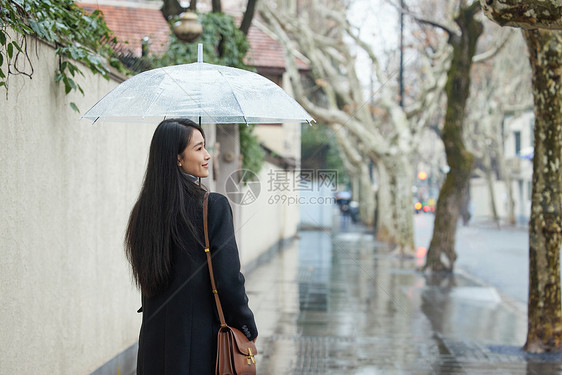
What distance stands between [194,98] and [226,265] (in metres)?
1.45

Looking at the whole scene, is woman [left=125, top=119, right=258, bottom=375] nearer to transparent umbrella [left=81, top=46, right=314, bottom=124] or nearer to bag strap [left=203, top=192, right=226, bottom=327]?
bag strap [left=203, top=192, right=226, bottom=327]

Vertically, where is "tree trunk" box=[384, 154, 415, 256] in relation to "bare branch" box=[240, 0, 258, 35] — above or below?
below

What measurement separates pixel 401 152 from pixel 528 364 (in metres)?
14.5

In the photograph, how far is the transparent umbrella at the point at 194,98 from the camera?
453cm

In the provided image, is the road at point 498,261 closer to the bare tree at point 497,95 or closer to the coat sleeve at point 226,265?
the bare tree at point 497,95

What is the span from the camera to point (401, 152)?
21484mm

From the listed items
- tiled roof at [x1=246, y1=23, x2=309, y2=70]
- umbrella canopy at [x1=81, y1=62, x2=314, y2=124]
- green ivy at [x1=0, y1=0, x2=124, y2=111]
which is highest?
tiled roof at [x1=246, y1=23, x2=309, y2=70]

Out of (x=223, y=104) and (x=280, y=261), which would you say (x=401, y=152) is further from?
(x=223, y=104)

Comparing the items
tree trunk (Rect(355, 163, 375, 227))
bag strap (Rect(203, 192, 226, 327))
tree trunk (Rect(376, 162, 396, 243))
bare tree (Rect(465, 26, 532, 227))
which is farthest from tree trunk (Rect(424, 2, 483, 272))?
tree trunk (Rect(355, 163, 375, 227))

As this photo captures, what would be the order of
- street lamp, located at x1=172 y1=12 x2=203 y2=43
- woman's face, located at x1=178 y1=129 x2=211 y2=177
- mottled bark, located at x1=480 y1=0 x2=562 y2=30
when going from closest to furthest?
1. woman's face, located at x1=178 y1=129 x2=211 y2=177
2. mottled bark, located at x1=480 y1=0 x2=562 y2=30
3. street lamp, located at x1=172 y1=12 x2=203 y2=43

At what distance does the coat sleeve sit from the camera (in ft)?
11.3

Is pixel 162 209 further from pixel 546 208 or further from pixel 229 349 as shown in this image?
pixel 546 208

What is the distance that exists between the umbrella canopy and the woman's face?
0.86 m

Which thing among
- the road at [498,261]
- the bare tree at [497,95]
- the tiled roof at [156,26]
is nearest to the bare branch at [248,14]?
the road at [498,261]
